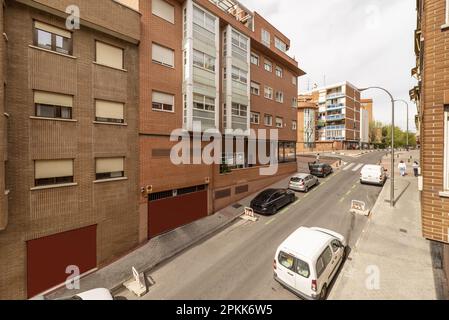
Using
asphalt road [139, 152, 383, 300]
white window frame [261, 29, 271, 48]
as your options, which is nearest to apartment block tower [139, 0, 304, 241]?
white window frame [261, 29, 271, 48]

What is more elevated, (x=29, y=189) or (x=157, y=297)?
(x=29, y=189)

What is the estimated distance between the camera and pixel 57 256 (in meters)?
9.98

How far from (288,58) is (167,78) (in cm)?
1797

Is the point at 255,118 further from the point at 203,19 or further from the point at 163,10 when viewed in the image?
the point at 163,10

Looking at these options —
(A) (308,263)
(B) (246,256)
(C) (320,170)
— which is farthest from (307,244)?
(C) (320,170)

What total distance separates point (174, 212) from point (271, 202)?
7035 millimetres

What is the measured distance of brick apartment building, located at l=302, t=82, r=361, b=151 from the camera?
61031mm

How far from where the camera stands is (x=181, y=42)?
14.8 meters

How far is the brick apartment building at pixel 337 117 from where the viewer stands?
61031mm

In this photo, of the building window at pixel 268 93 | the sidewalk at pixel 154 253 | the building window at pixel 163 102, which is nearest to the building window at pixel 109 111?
the building window at pixel 163 102

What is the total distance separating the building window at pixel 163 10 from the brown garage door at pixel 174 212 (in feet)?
39.3

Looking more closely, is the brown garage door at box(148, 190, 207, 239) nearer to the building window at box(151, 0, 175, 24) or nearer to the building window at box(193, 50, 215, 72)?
the building window at box(193, 50, 215, 72)

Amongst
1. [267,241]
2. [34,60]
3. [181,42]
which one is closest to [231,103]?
[181,42]
